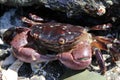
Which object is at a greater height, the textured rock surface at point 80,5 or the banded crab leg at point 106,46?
the textured rock surface at point 80,5

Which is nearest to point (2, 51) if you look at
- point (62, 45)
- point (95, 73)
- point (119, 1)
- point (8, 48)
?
point (8, 48)

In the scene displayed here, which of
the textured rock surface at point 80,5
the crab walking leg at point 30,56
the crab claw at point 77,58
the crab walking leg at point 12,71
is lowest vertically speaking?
the crab walking leg at point 12,71

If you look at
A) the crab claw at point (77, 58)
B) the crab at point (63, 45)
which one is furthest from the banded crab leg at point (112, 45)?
the crab claw at point (77, 58)

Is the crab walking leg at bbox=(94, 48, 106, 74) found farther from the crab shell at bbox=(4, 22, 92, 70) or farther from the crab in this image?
the crab shell at bbox=(4, 22, 92, 70)

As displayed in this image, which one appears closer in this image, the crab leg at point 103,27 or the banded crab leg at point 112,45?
the banded crab leg at point 112,45

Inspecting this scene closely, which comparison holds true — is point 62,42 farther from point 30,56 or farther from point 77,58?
point 30,56

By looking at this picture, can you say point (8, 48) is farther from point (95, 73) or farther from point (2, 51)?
point (95, 73)

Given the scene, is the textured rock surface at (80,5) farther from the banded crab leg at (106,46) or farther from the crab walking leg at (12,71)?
the crab walking leg at (12,71)

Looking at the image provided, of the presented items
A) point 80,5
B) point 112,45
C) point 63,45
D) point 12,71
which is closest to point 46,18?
point 80,5
